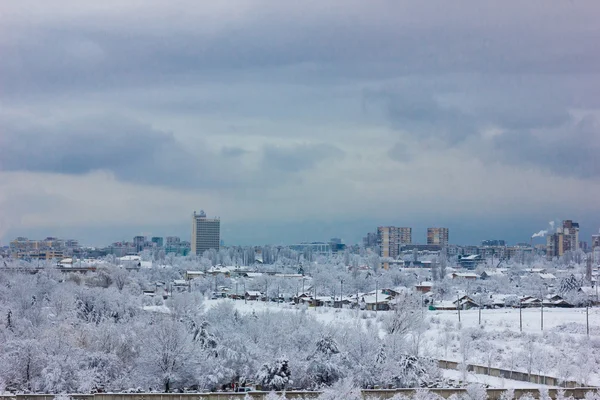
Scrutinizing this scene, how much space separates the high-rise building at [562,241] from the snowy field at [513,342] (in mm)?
113642

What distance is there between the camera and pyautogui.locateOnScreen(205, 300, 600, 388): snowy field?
114 ft

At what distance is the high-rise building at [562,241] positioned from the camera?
166 metres

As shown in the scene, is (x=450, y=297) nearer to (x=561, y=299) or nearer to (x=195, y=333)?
(x=561, y=299)

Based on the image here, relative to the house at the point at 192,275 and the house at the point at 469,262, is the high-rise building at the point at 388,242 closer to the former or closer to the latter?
the house at the point at 469,262

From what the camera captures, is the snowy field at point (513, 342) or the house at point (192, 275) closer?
the snowy field at point (513, 342)

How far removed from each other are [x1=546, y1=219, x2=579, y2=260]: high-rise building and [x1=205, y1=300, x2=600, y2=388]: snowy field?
373 ft

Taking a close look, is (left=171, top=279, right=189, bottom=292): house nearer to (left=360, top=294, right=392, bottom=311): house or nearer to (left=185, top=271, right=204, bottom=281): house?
(left=185, top=271, right=204, bottom=281): house

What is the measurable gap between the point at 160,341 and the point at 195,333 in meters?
4.47

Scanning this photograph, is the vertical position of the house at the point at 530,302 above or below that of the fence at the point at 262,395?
above

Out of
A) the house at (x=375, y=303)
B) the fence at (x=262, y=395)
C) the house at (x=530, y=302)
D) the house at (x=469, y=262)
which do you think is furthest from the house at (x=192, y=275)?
the fence at (x=262, y=395)

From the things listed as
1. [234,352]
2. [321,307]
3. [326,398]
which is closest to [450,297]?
[321,307]

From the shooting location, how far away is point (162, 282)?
88.8m

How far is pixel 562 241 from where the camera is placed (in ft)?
547

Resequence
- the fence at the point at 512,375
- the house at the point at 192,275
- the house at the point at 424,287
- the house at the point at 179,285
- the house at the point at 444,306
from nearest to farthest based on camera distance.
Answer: the fence at the point at 512,375
the house at the point at 444,306
the house at the point at 424,287
the house at the point at 179,285
the house at the point at 192,275
